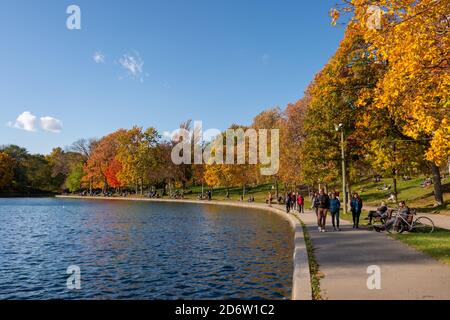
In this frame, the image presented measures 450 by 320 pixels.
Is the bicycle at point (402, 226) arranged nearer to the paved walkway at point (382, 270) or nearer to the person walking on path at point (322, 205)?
the paved walkway at point (382, 270)

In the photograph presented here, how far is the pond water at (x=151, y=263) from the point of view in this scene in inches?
461

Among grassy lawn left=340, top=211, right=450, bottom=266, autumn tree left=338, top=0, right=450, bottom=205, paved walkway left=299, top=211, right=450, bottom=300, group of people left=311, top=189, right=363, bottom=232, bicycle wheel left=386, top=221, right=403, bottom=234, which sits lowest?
paved walkway left=299, top=211, right=450, bottom=300

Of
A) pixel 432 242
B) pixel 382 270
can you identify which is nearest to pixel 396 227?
pixel 432 242

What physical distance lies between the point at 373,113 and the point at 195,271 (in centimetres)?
2089

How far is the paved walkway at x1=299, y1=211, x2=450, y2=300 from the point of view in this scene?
843cm

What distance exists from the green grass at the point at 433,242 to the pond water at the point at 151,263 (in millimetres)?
4542

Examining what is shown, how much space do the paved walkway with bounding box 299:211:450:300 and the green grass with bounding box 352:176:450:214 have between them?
1697cm

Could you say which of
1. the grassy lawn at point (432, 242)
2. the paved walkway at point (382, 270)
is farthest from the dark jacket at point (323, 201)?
the grassy lawn at point (432, 242)

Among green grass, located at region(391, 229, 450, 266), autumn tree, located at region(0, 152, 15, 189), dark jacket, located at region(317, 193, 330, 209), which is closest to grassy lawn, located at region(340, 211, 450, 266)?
green grass, located at region(391, 229, 450, 266)

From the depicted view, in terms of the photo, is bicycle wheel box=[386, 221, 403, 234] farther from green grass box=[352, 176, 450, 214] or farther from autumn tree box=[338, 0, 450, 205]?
green grass box=[352, 176, 450, 214]

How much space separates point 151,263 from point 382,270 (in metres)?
8.68
